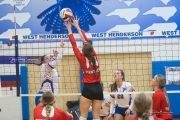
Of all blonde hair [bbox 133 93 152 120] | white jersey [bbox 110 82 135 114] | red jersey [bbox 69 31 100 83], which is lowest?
white jersey [bbox 110 82 135 114]

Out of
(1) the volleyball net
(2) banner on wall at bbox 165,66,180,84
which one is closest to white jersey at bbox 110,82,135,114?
(1) the volleyball net

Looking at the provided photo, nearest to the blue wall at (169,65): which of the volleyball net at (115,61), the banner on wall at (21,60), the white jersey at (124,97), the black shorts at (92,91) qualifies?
the volleyball net at (115,61)

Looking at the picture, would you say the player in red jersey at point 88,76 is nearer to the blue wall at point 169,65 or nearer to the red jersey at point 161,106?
the red jersey at point 161,106

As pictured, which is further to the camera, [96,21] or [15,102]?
[96,21]

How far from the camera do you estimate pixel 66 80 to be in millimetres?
11609

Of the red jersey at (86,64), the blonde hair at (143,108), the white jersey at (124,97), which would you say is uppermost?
the red jersey at (86,64)

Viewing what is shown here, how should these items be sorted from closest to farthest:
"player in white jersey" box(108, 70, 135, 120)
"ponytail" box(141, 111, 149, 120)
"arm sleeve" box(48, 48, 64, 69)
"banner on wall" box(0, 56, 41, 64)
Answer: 1. "ponytail" box(141, 111, 149, 120)
2. "banner on wall" box(0, 56, 41, 64)
3. "player in white jersey" box(108, 70, 135, 120)
4. "arm sleeve" box(48, 48, 64, 69)

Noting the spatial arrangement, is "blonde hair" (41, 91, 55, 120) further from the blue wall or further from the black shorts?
the blue wall

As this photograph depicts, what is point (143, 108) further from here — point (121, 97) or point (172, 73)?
point (172, 73)

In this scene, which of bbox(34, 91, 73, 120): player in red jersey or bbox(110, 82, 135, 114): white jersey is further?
bbox(110, 82, 135, 114): white jersey

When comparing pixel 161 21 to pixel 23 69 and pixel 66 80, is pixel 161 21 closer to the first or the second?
pixel 66 80

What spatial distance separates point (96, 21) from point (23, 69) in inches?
91.1

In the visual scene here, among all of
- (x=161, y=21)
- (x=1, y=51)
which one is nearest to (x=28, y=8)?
(x=1, y=51)

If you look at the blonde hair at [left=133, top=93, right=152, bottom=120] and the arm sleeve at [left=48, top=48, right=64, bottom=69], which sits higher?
the arm sleeve at [left=48, top=48, right=64, bottom=69]
